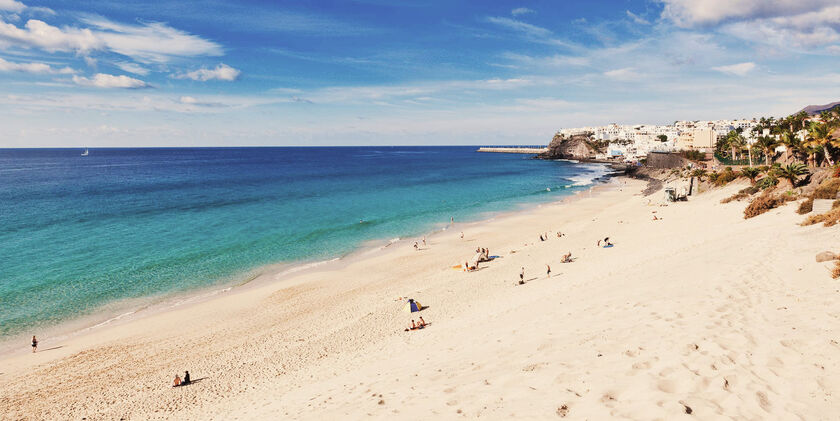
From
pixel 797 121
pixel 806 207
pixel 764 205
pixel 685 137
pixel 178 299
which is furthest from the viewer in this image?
pixel 685 137

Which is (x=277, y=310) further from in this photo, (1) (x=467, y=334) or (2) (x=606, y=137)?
(2) (x=606, y=137)

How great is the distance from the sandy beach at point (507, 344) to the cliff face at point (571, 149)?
156 m

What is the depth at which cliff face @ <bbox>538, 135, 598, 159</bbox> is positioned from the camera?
174 metres

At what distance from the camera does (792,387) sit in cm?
685

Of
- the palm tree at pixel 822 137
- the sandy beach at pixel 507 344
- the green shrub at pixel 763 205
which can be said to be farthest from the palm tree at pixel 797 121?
the green shrub at pixel 763 205

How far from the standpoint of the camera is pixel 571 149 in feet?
592

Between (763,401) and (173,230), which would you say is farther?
(173,230)

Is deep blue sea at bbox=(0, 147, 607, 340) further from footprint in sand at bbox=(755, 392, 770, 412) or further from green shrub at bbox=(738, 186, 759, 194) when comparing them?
footprint in sand at bbox=(755, 392, 770, 412)

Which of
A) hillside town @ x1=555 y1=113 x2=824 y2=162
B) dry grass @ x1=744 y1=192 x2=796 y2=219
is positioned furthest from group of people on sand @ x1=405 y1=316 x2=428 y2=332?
hillside town @ x1=555 y1=113 x2=824 y2=162

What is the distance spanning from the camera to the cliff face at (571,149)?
6860 inches

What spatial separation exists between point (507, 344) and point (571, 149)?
184937 millimetres

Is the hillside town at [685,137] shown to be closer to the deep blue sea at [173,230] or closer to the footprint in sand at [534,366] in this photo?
the deep blue sea at [173,230]

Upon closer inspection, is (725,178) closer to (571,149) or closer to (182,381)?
(182,381)

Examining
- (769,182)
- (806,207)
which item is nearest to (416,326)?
(806,207)
